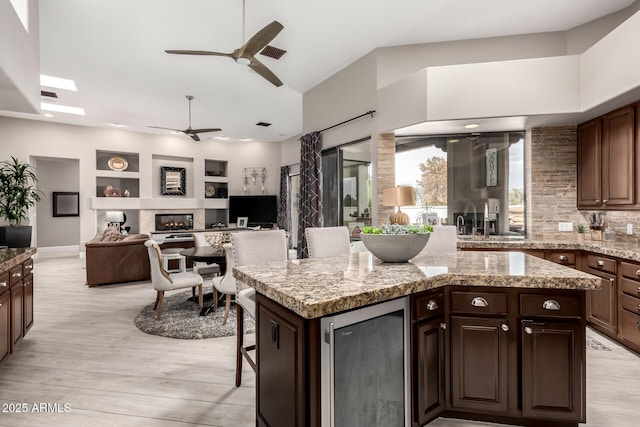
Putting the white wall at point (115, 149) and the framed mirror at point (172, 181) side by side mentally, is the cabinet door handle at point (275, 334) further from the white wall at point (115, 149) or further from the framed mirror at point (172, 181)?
the framed mirror at point (172, 181)

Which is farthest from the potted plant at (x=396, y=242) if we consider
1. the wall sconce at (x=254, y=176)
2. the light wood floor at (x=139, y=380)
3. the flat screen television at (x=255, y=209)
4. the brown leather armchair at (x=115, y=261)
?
the wall sconce at (x=254, y=176)

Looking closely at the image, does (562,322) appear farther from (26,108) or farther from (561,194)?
(26,108)

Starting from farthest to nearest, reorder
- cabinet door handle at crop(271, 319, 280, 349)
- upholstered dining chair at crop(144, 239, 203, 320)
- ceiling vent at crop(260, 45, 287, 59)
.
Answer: ceiling vent at crop(260, 45, 287, 59) → upholstered dining chair at crop(144, 239, 203, 320) → cabinet door handle at crop(271, 319, 280, 349)

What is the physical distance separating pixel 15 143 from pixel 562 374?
415 inches

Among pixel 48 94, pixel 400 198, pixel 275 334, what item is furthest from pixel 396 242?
pixel 48 94

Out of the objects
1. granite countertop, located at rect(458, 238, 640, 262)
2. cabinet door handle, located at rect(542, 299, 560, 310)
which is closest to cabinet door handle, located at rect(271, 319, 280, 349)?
cabinet door handle, located at rect(542, 299, 560, 310)

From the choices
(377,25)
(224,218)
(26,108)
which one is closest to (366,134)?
(377,25)

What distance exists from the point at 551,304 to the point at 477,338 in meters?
0.42

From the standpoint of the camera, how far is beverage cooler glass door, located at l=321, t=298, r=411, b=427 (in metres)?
1.30

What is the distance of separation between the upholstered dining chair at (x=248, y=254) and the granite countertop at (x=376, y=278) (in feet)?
1.55

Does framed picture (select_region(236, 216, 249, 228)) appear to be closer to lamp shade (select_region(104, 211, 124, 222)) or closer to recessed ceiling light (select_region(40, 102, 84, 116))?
lamp shade (select_region(104, 211, 124, 222))

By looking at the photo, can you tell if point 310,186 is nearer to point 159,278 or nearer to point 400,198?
point 400,198

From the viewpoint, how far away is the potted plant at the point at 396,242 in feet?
6.61

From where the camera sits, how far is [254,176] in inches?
402
